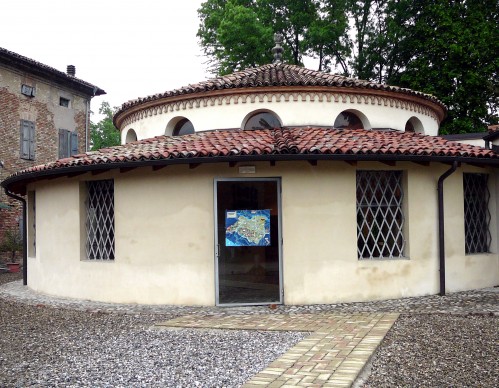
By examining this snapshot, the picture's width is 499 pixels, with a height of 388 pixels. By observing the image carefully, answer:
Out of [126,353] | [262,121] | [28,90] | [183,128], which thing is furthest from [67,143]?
[126,353]

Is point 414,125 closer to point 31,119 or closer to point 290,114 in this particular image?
point 290,114

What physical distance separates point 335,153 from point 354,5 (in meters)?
21.9

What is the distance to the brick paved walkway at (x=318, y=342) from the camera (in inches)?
189

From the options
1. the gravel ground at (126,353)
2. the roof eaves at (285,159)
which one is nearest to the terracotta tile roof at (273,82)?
the roof eaves at (285,159)

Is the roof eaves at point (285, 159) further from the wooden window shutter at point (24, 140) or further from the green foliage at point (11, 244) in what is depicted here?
the wooden window shutter at point (24, 140)

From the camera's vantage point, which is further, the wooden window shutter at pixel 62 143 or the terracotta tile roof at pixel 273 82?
the wooden window shutter at pixel 62 143

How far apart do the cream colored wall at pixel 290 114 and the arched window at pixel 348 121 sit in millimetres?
251

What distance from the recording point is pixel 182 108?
1125cm

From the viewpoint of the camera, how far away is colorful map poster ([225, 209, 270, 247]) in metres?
9.27

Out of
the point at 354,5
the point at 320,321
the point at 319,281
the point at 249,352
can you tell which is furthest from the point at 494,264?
the point at 354,5

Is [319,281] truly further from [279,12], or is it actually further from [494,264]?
[279,12]

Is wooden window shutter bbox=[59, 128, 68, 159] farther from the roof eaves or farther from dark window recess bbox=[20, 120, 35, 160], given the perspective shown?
the roof eaves

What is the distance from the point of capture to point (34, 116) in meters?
21.8

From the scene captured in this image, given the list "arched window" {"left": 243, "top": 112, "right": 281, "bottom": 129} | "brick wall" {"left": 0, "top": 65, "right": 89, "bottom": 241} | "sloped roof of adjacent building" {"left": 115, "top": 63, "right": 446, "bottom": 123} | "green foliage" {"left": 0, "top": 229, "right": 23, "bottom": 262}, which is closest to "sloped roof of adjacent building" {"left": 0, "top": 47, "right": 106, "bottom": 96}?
"brick wall" {"left": 0, "top": 65, "right": 89, "bottom": 241}
